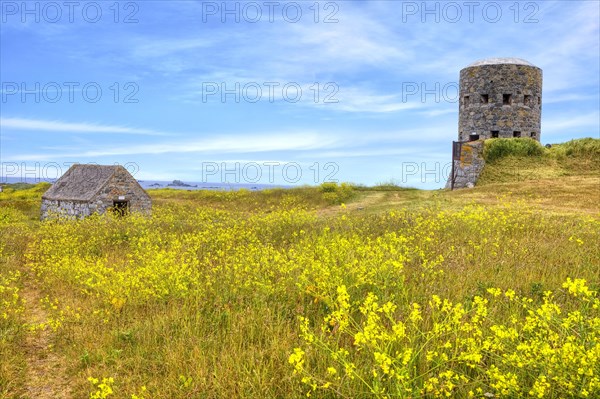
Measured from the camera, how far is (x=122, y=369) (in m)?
4.82

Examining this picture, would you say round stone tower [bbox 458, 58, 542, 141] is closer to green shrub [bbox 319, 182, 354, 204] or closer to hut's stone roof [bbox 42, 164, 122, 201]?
green shrub [bbox 319, 182, 354, 204]

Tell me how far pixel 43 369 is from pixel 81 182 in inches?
896

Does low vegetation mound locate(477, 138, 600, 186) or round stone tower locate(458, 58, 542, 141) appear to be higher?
round stone tower locate(458, 58, 542, 141)

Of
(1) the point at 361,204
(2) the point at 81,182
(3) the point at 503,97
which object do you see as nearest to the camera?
(1) the point at 361,204

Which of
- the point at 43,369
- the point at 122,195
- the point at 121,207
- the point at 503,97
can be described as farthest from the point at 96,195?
the point at 503,97

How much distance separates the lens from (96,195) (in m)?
23.7

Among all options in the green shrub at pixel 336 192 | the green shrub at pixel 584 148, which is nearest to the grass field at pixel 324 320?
the green shrub at pixel 336 192

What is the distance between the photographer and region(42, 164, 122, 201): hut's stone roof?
2441 centimetres

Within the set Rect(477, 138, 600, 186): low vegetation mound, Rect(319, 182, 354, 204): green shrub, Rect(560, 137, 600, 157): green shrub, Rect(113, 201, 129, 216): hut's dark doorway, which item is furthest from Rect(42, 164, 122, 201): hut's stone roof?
Rect(560, 137, 600, 157): green shrub

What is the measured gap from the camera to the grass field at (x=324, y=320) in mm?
3781

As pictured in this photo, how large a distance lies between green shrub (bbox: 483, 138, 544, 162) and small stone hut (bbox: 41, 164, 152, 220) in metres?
21.3

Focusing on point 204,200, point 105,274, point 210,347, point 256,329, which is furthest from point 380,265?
point 204,200

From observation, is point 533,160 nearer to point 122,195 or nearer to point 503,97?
point 503,97

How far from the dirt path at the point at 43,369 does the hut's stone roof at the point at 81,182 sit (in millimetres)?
18810
